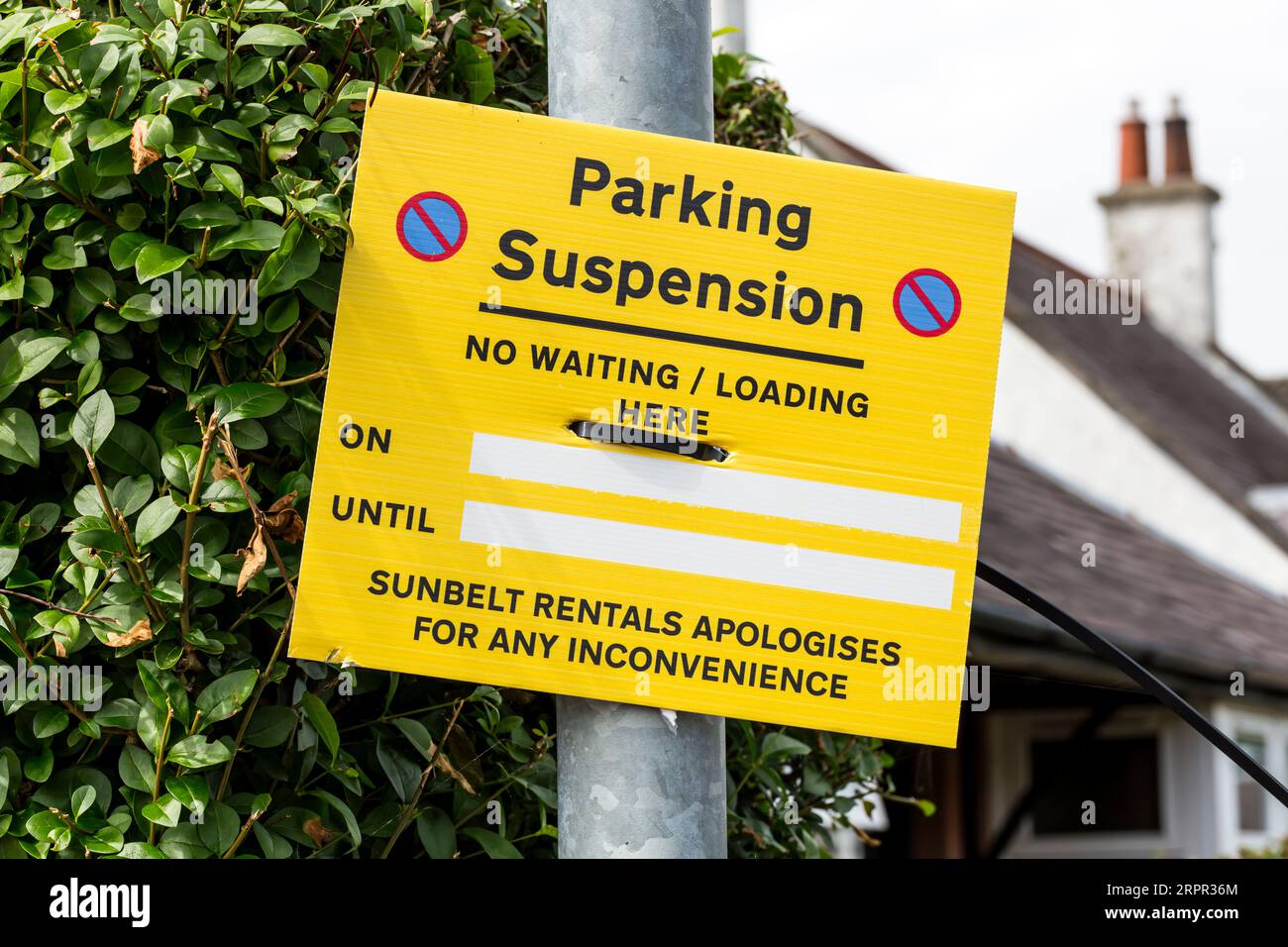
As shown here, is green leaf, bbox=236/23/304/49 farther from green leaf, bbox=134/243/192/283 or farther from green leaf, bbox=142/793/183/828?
green leaf, bbox=142/793/183/828

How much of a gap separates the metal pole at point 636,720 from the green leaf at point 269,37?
328mm

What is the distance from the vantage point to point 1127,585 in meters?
11.0

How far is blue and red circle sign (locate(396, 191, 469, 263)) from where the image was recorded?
1906 millimetres

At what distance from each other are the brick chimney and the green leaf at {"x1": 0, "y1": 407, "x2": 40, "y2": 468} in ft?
62.1

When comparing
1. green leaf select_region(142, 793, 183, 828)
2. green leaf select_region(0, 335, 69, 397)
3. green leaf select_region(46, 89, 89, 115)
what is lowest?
green leaf select_region(142, 793, 183, 828)

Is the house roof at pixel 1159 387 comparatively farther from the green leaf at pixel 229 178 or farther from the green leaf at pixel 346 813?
the green leaf at pixel 346 813

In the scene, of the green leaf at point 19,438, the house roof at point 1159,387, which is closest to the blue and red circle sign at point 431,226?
the green leaf at point 19,438

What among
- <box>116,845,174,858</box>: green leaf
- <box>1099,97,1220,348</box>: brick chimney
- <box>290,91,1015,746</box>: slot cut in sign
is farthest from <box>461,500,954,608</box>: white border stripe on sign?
<box>1099,97,1220,348</box>: brick chimney

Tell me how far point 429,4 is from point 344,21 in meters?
0.12

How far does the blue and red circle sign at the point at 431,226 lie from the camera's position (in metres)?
1.91

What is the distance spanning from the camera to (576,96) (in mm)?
1961
